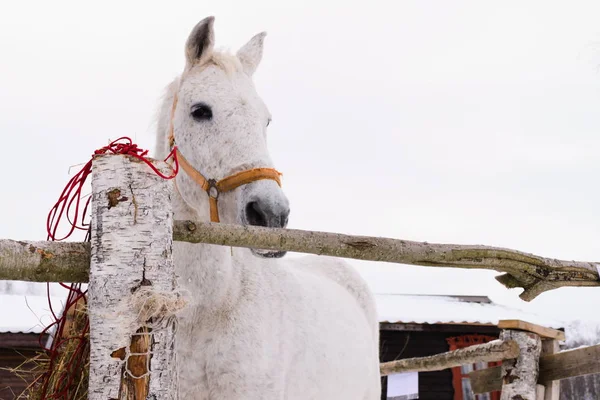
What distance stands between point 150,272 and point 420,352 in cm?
1511

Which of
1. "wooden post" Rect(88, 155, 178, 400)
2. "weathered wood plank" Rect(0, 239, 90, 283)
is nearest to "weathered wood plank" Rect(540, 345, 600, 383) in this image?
"wooden post" Rect(88, 155, 178, 400)

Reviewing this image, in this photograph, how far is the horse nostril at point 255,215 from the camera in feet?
9.88

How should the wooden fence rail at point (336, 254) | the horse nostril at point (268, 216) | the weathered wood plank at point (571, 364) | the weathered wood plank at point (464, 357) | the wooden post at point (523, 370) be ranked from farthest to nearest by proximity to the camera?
the weathered wood plank at point (464, 357)
the wooden post at point (523, 370)
the weathered wood plank at point (571, 364)
the horse nostril at point (268, 216)
the wooden fence rail at point (336, 254)

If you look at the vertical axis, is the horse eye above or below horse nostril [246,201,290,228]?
above

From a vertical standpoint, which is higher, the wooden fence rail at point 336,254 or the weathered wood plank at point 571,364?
the wooden fence rail at point 336,254

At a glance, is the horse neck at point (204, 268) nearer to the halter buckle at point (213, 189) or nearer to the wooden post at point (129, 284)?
the halter buckle at point (213, 189)

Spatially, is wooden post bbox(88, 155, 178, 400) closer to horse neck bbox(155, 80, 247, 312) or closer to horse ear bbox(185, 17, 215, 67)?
horse neck bbox(155, 80, 247, 312)

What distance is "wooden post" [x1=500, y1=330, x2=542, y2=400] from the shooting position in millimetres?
5645

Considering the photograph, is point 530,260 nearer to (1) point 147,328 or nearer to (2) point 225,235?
(2) point 225,235

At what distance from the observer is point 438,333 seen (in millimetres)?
16500

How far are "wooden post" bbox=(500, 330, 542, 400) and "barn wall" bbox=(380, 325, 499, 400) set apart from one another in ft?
31.9

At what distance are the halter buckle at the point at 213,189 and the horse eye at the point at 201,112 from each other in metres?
0.35

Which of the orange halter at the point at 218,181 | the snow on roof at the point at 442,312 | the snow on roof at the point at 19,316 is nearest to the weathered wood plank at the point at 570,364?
the orange halter at the point at 218,181

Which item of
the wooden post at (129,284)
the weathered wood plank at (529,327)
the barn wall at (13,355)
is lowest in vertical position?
the barn wall at (13,355)
